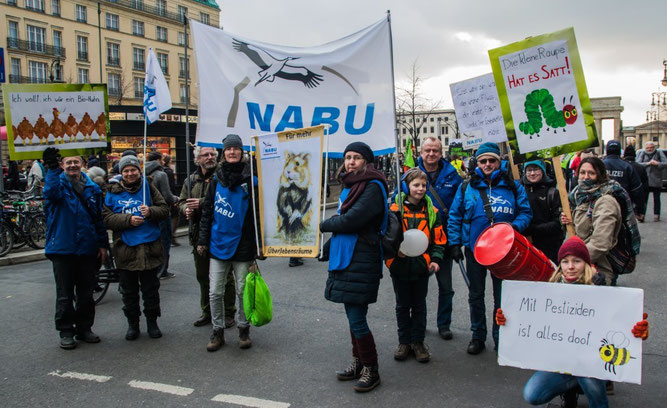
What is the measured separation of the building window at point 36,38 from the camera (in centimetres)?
5219

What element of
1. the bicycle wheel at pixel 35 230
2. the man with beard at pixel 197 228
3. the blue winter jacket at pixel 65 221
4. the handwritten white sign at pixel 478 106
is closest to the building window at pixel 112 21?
the bicycle wheel at pixel 35 230

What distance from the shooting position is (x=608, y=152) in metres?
9.98

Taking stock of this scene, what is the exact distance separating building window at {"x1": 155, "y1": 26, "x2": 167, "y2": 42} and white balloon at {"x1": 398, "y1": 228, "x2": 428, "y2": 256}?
2567 inches

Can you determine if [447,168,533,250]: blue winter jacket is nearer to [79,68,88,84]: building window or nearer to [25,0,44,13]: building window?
[79,68,88,84]: building window

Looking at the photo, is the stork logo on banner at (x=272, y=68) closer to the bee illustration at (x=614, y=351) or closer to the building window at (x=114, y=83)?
the bee illustration at (x=614, y=351)

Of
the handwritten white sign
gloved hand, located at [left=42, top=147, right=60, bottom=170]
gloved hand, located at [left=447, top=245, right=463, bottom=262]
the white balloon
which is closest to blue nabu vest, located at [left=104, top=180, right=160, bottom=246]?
gloved hand, located at [left=42, top=147, right=60, bottom=170]

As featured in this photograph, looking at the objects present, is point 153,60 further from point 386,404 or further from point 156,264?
point 386,404

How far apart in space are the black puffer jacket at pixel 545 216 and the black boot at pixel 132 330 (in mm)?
3913

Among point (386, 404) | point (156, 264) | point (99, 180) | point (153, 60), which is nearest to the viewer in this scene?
point (386, 404)

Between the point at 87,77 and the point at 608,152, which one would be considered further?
the point at 87,77

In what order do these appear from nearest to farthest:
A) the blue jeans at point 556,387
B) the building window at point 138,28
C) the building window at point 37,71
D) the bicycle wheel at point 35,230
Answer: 1. the blue jeans at point 556,387
2. the bicycle wheel at point 35,230
3. the building window at point 37,71
4. the building window at point 138,28

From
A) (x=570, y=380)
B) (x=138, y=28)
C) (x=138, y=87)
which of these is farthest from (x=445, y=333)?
(x=138, y=28)

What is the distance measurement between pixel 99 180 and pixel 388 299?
476 centimetres

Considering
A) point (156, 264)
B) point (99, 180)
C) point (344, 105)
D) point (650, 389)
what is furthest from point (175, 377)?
point (99, 180)
